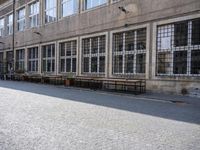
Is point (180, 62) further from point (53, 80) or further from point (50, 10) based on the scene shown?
point (50, 10)

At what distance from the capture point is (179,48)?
56.5ft

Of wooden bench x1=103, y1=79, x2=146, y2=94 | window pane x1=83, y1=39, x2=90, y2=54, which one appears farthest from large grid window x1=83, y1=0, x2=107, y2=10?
wooden bench x1=103, y1=79, x2=146, y2=94

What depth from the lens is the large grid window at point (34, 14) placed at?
Answer: 34.6 m

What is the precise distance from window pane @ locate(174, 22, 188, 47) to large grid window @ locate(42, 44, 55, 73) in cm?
1565

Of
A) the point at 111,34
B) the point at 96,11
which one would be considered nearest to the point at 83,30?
the point at 96,11

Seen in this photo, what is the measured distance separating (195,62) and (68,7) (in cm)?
1526

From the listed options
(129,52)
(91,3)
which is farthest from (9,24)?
(129,52)

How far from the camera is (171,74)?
17.8 metres

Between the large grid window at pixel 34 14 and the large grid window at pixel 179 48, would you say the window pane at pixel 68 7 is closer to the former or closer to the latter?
the large grid window at pixel 34 14

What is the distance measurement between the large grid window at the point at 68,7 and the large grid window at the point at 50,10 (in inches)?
62.8

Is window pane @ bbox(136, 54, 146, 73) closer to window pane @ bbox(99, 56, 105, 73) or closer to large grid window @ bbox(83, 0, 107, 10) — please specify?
window pane @ bbox(99, 56, 105, 73)

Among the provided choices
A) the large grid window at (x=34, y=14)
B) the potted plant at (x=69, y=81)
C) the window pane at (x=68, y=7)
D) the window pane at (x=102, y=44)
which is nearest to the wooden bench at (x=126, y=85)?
the window pane at (x=102, y=44)

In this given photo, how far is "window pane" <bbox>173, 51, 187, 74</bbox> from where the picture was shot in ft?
55.7

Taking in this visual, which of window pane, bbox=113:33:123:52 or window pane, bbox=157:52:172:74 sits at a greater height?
window pane, bbox=113:33:123:52
